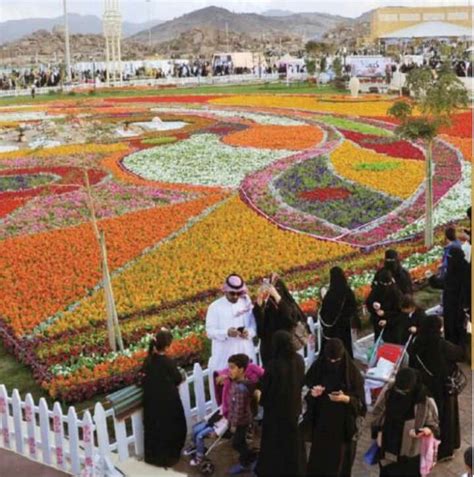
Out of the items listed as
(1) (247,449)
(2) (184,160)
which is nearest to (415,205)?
(2) (184,160)

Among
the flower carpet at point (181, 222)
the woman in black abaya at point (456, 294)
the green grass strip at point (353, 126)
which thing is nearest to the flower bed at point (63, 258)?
the flower carpet at point (181, 222)

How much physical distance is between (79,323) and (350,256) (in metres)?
4.15

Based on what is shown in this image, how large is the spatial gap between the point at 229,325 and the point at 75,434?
5.18 feet

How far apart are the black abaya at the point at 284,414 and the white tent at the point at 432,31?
36.7 metres

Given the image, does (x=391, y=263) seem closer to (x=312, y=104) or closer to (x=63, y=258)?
(x=63, y=258)

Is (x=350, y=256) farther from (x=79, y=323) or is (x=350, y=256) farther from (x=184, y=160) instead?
(x=184, y=160)

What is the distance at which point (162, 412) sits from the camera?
242 inches

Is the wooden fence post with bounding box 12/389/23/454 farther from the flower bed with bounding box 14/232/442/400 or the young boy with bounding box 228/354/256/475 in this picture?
the young boy with bounding box 228/354/256/475

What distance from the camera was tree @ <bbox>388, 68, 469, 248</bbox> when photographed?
11.2m

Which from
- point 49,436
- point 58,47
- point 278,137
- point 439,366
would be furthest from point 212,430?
point 58,47

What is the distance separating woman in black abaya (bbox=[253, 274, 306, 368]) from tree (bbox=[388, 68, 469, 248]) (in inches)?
203

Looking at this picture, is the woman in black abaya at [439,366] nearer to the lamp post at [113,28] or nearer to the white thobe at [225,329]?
the white thobe at [225,329]

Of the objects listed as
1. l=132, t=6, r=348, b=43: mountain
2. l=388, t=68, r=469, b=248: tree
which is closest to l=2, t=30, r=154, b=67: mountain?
l=132, t=6, r=348, b=43: mountain

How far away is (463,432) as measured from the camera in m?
6.70
